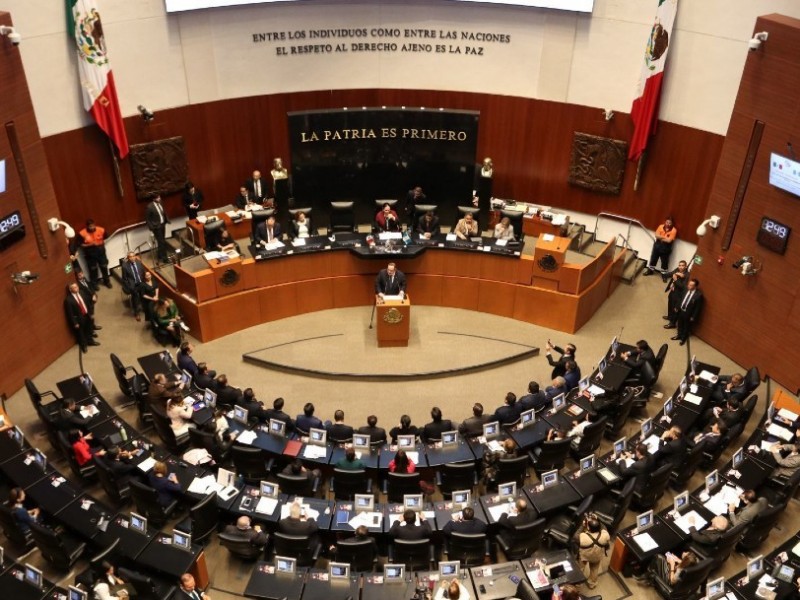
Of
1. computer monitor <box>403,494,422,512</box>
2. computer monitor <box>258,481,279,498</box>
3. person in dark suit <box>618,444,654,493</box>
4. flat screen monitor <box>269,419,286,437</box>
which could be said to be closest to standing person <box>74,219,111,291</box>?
flat screen monitor <box>269,419,286,437</box>

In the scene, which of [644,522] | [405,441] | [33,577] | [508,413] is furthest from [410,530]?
[33,577]

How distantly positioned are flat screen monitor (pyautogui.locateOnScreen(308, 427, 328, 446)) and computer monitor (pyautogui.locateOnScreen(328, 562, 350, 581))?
231cm

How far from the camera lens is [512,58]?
18.0 m

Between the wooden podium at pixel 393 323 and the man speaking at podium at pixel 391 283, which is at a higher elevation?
the man speaking at podium at pixel 391 283

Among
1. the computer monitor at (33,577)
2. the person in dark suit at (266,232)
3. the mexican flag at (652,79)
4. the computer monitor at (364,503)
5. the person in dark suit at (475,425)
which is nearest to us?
the computer monitor at (33,577)

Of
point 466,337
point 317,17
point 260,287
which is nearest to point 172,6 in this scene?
point 317,17

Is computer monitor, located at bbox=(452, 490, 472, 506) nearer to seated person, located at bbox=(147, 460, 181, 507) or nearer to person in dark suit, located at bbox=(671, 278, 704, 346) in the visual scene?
seated person, located at bbox=(147, 460, 181, 507)

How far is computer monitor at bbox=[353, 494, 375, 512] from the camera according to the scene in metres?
10.5

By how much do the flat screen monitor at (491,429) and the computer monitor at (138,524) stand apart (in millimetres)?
5230

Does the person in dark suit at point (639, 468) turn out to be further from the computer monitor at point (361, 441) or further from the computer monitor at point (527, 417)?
the computer monitor at point (361, 441)

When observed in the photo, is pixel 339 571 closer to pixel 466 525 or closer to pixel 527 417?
pixel 466 525

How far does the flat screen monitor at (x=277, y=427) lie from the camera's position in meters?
11.7

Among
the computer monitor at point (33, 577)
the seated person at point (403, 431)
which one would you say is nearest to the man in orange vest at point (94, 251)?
the computer monitor at point (33, 577)

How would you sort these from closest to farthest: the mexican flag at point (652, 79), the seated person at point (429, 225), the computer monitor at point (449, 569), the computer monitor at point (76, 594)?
the computer monitor at point (76, 594)
the computer monitor at point (449, 569)
the mexican flag at point (652, 79)
the seated person at point (429, 225)
